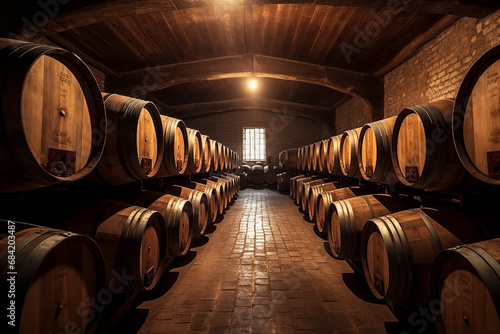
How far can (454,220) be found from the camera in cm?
191

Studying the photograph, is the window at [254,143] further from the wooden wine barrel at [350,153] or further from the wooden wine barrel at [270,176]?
the wooden wine barrel at [350,153]

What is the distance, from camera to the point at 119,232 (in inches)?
79.4

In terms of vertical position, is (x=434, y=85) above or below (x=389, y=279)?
above

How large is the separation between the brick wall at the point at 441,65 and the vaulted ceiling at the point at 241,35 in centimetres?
22

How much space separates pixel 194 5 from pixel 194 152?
8.33 ft

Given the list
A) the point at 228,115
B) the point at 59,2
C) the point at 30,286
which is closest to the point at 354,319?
the point at 30,286

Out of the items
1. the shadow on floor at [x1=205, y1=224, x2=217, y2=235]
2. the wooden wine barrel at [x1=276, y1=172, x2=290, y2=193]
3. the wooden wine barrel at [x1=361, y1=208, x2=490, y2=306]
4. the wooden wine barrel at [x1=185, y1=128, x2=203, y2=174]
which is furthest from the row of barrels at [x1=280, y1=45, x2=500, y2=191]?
the wooden wine barrel at [x1=276, y1=172, x2=290, y2=193]

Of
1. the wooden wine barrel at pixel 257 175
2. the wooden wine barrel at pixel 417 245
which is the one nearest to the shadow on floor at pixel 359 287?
the wooden wine barrel at pixel 417 245

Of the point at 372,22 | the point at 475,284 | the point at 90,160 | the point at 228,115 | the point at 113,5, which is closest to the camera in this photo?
the point at 475,284

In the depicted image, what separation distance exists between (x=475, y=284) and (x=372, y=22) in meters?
5.49

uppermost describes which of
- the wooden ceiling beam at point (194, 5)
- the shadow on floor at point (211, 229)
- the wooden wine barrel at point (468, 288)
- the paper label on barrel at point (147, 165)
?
the wooden ceiling beam at point (194, 5)

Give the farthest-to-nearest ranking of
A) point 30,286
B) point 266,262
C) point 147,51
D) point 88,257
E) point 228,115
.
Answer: point 228,115 → point 147,51 → point 266,262 → point 88,257 → point 30,286

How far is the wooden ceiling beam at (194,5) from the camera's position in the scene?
367 centimetres

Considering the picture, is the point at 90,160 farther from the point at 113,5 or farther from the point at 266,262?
the point at 113,5
